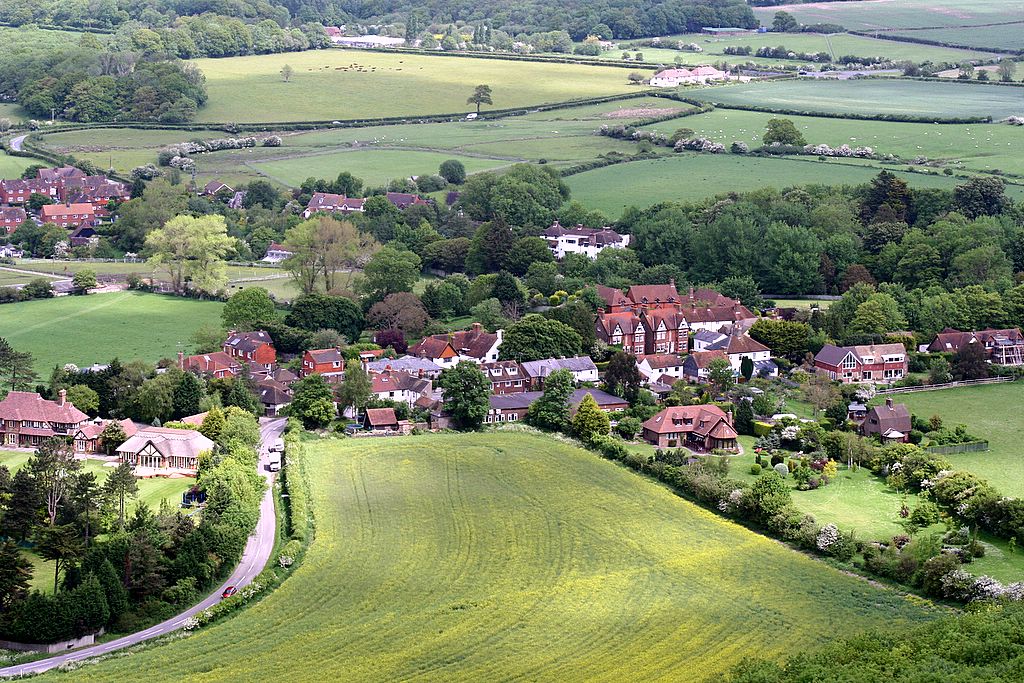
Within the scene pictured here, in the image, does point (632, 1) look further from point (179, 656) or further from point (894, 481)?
point (179, 656)

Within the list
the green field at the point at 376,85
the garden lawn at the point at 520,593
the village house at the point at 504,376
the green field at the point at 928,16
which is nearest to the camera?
the garden lawn at the point at 520,593

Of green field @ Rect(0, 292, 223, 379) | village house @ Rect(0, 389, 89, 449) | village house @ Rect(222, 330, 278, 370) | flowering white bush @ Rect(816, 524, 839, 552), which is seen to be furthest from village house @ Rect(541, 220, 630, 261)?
flowering white bush @ Rect(816, 524, 839, 552)

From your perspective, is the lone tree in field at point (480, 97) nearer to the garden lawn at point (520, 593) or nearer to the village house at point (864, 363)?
the village house at point (864, 363)

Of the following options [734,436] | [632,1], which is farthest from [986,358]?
[632,1]

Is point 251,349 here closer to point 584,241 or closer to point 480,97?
point 584,241

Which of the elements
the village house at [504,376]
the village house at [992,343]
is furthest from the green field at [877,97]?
the village house at [504,376]

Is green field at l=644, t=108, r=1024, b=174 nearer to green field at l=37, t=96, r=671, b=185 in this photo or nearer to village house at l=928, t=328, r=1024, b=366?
green field at l=37, t=96, r=671, b=185

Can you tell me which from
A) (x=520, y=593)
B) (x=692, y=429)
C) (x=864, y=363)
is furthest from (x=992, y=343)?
(x=520, y=593)
